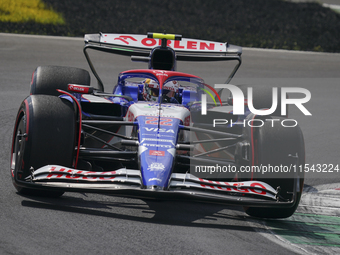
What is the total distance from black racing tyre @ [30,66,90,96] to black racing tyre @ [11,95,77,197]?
187 centimetres

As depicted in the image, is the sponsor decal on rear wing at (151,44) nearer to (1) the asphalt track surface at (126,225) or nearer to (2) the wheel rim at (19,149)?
(1) the asphalt track surface at (126,225)

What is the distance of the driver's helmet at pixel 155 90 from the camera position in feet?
22.2

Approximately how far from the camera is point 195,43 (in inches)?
317

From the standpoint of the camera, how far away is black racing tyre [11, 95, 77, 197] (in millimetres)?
4969

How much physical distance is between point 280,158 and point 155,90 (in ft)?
7.26

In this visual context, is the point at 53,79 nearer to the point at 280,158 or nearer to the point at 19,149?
the point at 19,149

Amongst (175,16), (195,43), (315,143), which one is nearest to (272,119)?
(195,43)

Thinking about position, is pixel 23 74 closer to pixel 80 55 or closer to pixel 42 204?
pixel 80 55

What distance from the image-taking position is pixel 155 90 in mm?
6781

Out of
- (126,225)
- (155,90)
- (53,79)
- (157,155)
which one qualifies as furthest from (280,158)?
(53,79)

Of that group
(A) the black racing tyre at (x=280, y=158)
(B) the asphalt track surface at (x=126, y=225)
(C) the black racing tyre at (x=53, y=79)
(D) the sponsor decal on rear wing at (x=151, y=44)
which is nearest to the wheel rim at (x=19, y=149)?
(B) the asphalt track surface at (x=126, y=225)

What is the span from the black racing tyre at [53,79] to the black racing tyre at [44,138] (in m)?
1.87

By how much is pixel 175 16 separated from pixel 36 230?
14854 mm

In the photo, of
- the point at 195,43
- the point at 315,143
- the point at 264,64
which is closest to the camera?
the point at 195,43
